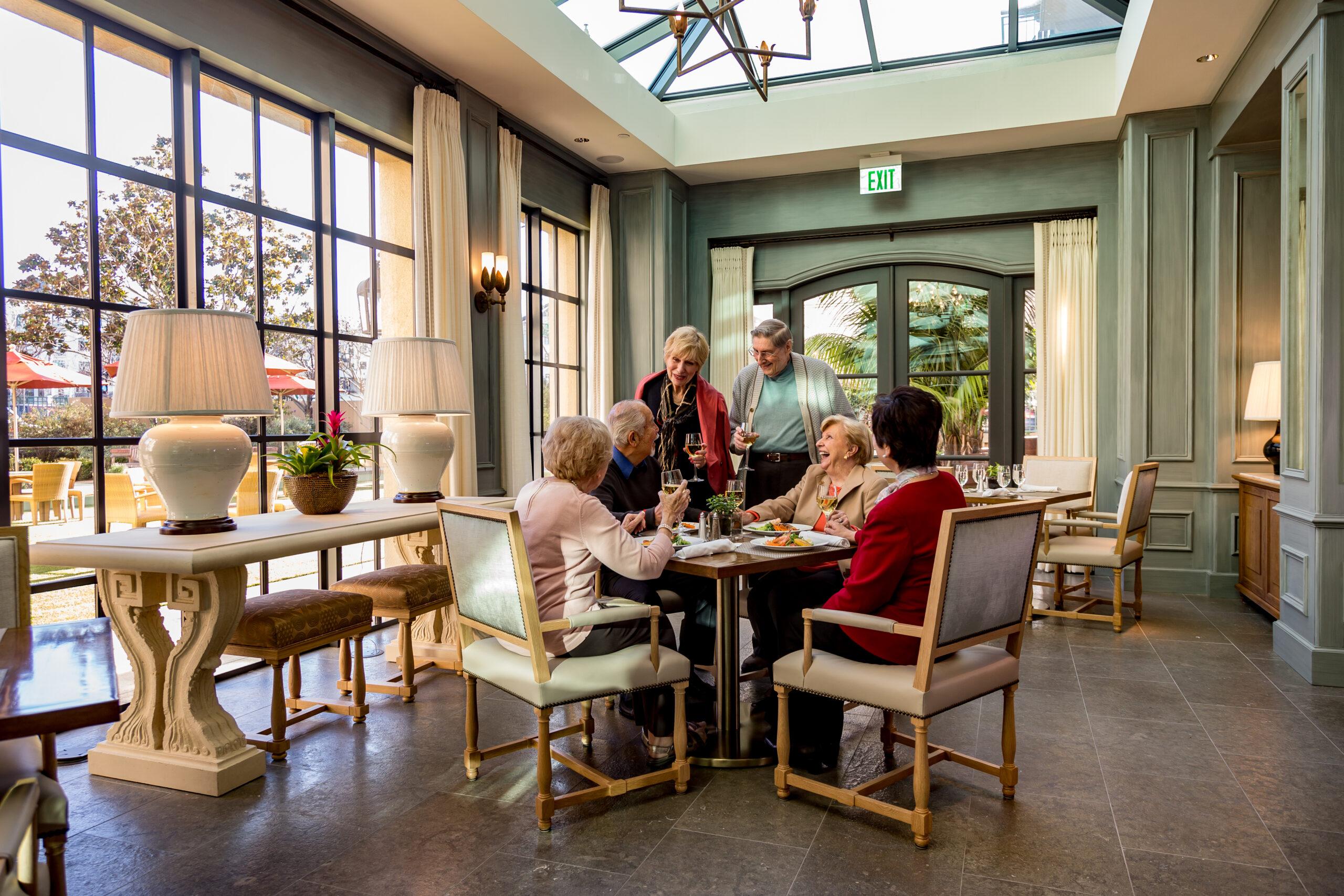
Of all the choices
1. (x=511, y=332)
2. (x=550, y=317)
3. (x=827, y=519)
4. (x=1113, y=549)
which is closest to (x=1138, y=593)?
(x=1113, y=549)

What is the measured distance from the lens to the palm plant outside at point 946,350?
7.11 meters

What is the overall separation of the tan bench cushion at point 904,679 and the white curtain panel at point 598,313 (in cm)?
456

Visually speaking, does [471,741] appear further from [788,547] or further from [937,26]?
[937,26]

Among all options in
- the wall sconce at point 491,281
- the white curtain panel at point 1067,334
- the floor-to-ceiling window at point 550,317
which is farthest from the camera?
the white curtain panel at point 1067,334

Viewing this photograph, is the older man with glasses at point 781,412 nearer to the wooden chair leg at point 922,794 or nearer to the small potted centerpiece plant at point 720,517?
the small potted centerpiece plant at point 720,517

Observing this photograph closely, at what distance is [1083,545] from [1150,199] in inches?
98.7

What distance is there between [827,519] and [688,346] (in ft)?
3.53

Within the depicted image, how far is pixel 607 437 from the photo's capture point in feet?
9.00

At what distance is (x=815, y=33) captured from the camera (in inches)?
270

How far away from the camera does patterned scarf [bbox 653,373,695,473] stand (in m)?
4.22

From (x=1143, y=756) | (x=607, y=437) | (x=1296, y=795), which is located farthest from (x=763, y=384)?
(x=1296, y=795)

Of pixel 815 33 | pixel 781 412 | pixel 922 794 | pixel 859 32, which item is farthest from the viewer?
pixel 815 33

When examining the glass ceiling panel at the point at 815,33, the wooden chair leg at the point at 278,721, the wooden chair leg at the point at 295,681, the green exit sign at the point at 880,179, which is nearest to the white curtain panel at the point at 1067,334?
the green exit sign at the point at 880,179

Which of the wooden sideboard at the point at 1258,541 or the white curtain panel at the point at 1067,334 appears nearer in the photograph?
the wooden sideboard at the point at 1258,541
